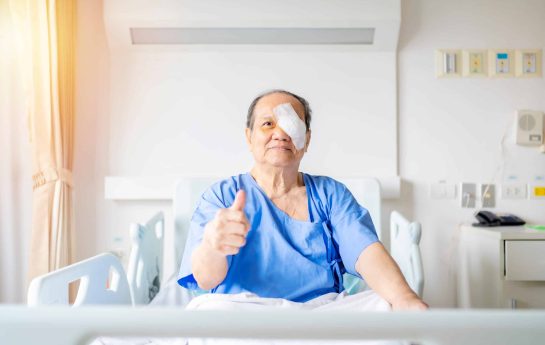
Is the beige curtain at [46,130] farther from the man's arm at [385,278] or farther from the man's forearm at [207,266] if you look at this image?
the man's arm at [385,278]

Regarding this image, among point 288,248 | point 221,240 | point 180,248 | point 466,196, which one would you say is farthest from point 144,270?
point 466,196

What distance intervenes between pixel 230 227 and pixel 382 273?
1.13 ft

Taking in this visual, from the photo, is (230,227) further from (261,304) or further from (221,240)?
(261,304)

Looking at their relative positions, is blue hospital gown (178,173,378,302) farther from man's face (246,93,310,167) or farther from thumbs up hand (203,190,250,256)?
thumbs up hand (203,190,250,256)

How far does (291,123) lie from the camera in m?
1.00

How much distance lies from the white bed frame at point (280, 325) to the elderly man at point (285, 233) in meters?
0.36

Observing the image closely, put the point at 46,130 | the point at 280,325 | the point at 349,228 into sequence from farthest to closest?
the point at 46,130
the point at 349,228
the point at 280,325

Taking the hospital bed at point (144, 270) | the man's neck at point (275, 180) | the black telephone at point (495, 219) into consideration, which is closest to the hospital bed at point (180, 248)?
the hospital bed at point (144, 270)

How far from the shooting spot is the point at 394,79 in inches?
79.0

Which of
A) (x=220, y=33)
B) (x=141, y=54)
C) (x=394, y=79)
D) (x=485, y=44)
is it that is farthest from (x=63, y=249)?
(x=485, y=44)

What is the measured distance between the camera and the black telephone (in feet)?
6.20

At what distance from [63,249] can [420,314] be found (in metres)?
1.72

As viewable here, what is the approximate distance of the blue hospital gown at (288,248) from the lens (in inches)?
36.5

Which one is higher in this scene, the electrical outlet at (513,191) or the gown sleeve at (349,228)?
the electrical outlet at (513,191)
